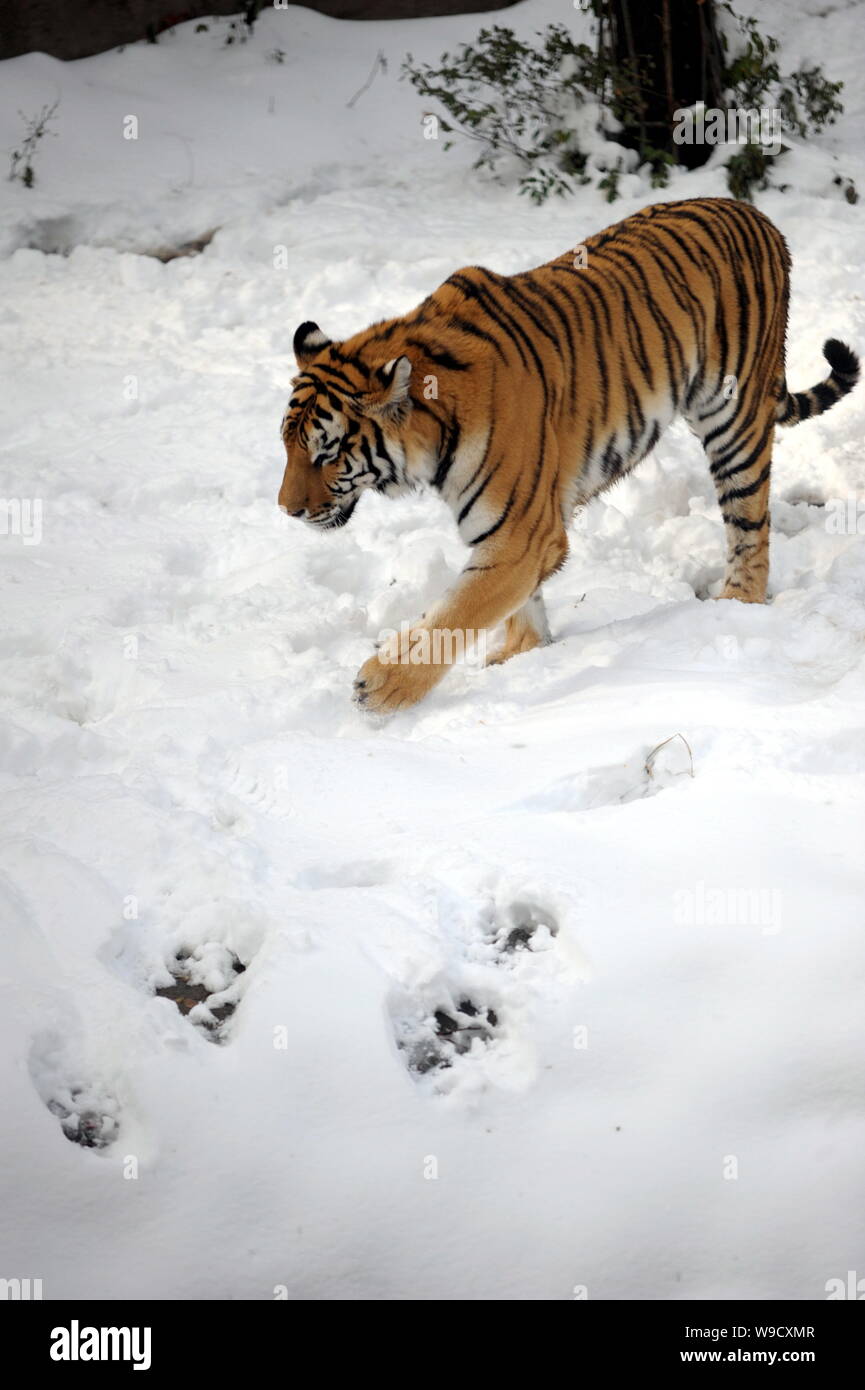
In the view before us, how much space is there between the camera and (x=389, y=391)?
349cm

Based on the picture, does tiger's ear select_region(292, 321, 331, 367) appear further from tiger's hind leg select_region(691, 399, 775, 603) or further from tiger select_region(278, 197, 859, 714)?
tiger's hind leg select_region(691, 399, 775, 603)

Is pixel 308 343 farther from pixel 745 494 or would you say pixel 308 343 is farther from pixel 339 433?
pixel 745 494

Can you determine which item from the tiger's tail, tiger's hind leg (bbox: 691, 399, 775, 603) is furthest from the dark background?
tiger's hind leg (bbox: 691, 399, 775, 603)

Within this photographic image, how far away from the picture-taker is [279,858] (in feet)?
9.71

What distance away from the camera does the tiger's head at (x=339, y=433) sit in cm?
353

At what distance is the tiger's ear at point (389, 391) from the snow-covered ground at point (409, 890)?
799 millimetres

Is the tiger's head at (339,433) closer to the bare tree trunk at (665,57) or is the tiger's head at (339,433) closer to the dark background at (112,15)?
the bare tree trunk at (665,57)

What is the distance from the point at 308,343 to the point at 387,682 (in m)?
0.97

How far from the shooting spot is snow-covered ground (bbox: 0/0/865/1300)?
213 centimetres

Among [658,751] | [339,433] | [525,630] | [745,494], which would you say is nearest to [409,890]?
[658,751]

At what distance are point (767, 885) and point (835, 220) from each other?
5061mm

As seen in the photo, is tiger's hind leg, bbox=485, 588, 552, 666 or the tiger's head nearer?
the tiger's head

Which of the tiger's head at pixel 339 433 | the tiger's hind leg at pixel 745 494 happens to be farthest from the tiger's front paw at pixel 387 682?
the tiger's hind leg at pixel 745 494

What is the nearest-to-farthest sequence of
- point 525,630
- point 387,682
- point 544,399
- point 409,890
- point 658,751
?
point 409,890 → point 658,751 → point 387,682 → point 544,399 → point 525,630
